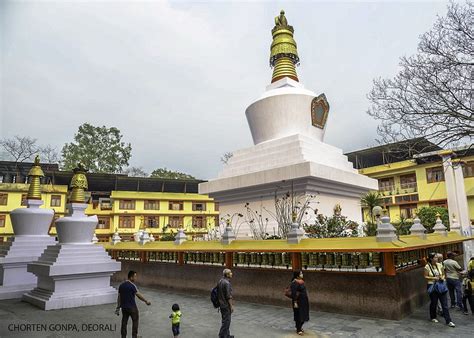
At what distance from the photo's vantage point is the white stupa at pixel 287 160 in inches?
561

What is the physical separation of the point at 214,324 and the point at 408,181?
3563 cm

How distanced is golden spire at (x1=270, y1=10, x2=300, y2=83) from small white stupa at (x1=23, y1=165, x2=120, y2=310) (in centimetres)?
1230

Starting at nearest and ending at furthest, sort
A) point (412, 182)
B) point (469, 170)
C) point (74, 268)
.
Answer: point (74, 268)
point (469, 170)
point (412, 182)

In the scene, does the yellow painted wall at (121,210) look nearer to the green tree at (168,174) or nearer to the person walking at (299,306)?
the green tree at (168,174)

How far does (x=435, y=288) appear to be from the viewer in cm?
768

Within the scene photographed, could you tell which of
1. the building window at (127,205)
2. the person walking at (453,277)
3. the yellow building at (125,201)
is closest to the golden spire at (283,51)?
the person walking at (453,277)

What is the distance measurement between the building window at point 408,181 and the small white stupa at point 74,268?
3483 centimetres

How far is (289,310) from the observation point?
884cm

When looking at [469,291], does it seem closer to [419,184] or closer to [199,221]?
[419,184]

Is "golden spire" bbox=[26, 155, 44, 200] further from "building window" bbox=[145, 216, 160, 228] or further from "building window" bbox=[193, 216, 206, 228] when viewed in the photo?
"building window" bbox=[193, 216, 206, 228]

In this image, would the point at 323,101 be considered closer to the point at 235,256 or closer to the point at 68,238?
the point at 235,256

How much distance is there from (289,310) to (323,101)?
1194 centimetres

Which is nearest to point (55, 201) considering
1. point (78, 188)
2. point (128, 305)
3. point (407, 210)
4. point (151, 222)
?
point (151, 222)

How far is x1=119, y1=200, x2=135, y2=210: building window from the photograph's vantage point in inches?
1729
